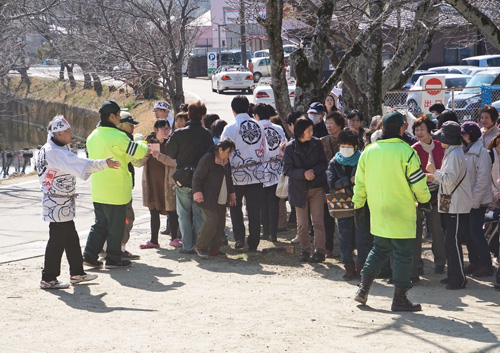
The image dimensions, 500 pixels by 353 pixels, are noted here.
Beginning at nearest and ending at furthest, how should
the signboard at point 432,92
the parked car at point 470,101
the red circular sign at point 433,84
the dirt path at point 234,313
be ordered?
the dirt path at point 234,313
the signboard at point 432,92
the red circular sign at point 433,84
the parked car at point 470,101

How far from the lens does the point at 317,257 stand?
917 centimetres

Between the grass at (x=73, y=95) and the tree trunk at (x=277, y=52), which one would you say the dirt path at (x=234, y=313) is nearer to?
the tree trunk at (x=277, y=52)

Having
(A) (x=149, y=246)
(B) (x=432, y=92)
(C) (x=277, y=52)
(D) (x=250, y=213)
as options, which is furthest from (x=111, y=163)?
(B) (x=432, y=92)

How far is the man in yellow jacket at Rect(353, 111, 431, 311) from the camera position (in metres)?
6.79

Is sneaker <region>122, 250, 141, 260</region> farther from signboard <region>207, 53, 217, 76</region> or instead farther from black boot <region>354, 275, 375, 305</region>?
signboard <region>207, 53, 217, 76</region>

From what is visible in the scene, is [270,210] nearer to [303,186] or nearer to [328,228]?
[328,228]

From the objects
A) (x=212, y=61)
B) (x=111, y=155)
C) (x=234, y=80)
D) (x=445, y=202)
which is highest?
(x=212, y=61)

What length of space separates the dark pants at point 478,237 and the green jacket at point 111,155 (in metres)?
3.77

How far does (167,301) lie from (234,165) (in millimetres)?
2868

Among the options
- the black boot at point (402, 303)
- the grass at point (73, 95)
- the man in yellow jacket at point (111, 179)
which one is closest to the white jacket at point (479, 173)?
the black boot at point (402, 303)

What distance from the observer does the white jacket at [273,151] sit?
33.1 ft

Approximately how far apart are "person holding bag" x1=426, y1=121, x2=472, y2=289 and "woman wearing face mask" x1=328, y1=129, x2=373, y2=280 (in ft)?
2.84

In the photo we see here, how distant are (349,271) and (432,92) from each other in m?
9.67

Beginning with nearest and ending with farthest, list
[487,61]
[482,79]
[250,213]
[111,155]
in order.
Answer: [111,155] < [250,213] < [482,79] < [487,61]
